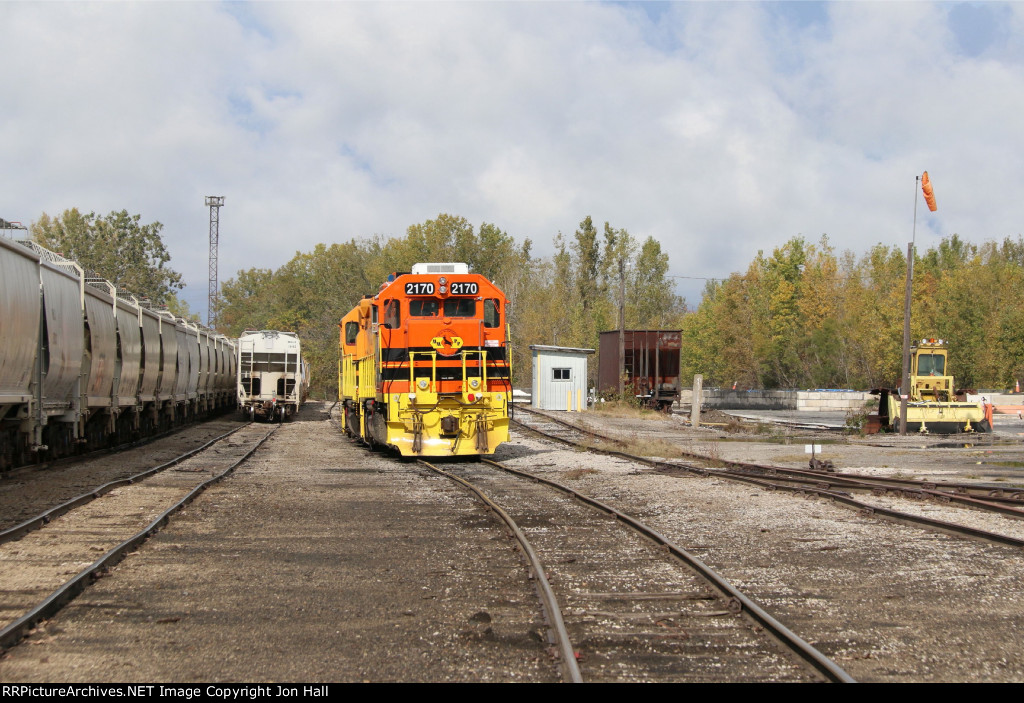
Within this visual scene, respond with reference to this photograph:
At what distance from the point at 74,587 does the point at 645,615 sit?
13.2 feet

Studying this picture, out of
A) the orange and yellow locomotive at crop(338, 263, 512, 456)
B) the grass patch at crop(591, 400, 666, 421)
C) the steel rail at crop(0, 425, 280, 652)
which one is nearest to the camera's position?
the steel rail at crop(0, 425, 280, 652)

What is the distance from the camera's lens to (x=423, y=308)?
1750 cm

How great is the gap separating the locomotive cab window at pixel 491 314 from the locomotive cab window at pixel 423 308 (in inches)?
38.2

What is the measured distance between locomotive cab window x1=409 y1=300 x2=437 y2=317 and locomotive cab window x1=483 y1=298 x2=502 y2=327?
0.97 meters

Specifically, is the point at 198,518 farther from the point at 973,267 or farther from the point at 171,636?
the point at 973,267

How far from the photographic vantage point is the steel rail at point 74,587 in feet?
17.5

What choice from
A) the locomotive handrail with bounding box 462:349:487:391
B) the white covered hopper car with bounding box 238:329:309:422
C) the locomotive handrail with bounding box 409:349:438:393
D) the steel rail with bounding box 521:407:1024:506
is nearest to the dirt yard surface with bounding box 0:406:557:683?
the locomotive handrail with bounding box 409:349:438:393

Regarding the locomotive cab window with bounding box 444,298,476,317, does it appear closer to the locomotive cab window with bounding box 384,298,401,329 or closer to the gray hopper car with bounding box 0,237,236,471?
the locomotive cab window with bounding box 384,298,401,329

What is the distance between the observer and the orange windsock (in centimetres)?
2752

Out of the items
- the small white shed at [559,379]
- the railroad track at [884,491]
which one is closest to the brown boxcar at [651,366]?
the small white shed at [559,379]

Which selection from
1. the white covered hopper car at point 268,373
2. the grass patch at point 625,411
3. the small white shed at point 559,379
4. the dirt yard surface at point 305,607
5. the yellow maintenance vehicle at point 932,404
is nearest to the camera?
the dirt yard surface at point 305,607

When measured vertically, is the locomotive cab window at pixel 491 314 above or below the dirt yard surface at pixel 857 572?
above

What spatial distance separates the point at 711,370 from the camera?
74562mm

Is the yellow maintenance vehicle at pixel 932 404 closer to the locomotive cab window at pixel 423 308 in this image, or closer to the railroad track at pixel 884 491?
the railroad track at pixel 884 491
